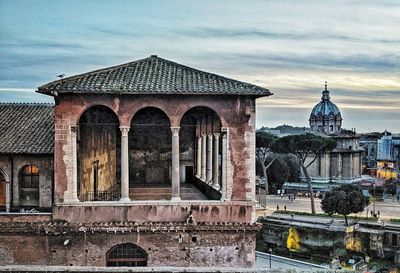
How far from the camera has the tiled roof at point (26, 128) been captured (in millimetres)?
19109

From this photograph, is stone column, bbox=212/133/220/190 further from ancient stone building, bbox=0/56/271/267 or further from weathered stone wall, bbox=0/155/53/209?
weathered stone wall, bbox=0/155/53/209

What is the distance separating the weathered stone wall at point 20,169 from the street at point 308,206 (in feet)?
101

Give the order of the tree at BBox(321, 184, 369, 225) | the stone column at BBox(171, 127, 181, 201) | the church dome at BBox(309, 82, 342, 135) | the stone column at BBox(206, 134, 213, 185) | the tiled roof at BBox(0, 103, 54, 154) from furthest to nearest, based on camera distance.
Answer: the church dome at BBox(309, 82, 342, 135)
the tree at BBox(321, 184, 369, 225)
the stone column at BBox(206, 134, 213, 185)
the tiled roof at BBox(0, 103, 54, 154)
the stone column at BBox(171, 127, 181, 201)

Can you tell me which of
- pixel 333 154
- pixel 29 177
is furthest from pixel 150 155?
pixel 333 154

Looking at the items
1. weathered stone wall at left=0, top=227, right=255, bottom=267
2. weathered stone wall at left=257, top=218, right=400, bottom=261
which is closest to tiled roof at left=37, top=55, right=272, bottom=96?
weathered stone wall at left=0, top=227, right=255, bottom=267

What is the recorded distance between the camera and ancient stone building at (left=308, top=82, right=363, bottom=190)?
6950cm

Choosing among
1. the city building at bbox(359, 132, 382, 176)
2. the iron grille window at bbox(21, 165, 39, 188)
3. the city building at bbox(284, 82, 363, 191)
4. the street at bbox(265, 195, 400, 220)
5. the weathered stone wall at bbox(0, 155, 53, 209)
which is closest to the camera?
the weathered stone wall at bbox(0, 155, 53, 209)

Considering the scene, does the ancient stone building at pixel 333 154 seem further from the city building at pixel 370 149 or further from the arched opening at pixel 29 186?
the arched opening at pixel 29 186

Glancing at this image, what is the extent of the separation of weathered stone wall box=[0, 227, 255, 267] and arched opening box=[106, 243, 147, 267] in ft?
0.74

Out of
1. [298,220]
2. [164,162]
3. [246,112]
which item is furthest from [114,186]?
[298,220]

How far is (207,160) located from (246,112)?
663cm

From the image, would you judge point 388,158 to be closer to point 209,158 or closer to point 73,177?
point 209,158

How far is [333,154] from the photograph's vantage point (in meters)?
70.9

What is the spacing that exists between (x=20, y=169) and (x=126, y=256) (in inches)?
204
